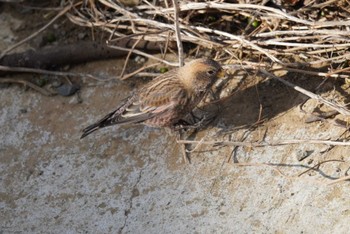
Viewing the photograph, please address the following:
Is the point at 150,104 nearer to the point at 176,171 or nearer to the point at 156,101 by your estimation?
the point at 156,101

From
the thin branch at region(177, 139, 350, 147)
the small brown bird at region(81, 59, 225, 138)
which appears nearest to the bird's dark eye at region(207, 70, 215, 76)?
the small brown bird at region(81, 59, 225, 138)

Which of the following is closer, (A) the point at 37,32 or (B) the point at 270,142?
(B) the point at 270,142

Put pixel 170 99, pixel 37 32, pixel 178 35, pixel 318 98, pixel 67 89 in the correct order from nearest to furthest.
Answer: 1. pixel 318 98
2. pixel 170 99
3. pixel 178 35
4. pixel 67 89
5. pixel 37 32

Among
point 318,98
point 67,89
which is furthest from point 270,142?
point 67,89

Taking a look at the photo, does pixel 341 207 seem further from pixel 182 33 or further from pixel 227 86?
pixel 182 33

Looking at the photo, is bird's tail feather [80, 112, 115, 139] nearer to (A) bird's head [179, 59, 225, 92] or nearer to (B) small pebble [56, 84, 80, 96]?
(A) bird's head [179, 59, 225, 92]

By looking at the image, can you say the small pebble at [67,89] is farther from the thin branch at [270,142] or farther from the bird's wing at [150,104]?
the thin branch at [270,142]

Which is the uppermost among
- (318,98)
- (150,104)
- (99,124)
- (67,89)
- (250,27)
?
(250,27)

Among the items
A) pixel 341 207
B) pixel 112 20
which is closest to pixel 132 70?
pixel 112 20

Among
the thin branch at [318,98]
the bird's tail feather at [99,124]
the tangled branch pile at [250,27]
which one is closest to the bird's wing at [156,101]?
the bird's tail feather at [99,124]
